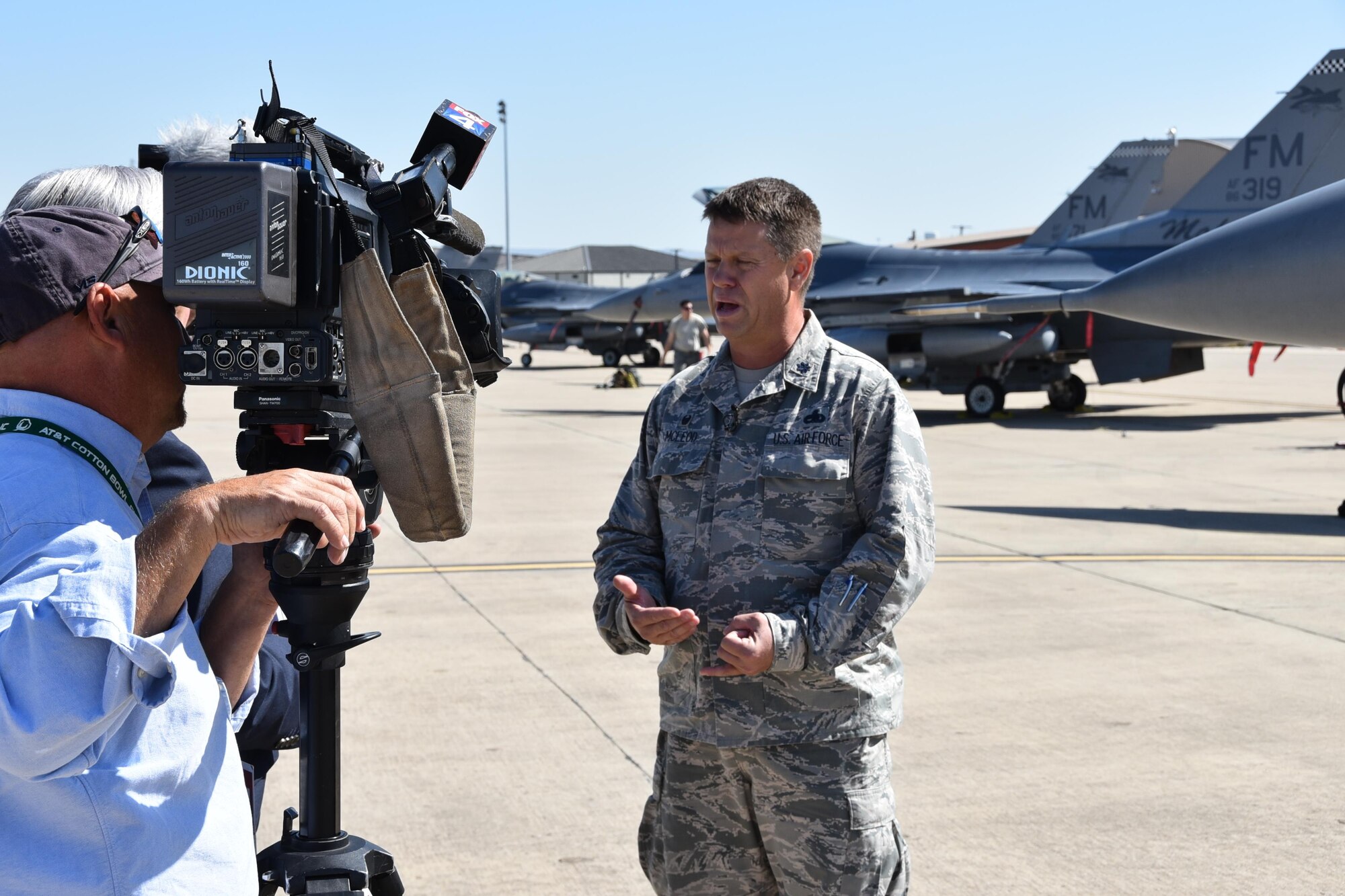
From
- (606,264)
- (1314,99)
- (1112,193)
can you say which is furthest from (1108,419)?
(606,264)

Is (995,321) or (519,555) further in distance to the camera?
(995,321)

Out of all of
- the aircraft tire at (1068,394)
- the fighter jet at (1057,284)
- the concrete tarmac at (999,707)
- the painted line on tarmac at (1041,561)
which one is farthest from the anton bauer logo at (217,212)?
the aircraft tire at (1068,394)

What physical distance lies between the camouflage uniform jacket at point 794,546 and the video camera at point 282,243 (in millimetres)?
765

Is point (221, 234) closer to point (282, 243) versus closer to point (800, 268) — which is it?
point (282, 243)

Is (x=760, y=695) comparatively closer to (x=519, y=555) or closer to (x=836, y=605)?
(x=836, y=605)

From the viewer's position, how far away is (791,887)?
2.46 metres

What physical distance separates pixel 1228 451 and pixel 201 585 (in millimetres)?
14563

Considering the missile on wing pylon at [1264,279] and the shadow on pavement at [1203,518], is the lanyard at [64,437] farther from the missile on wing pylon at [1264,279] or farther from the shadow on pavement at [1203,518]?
the shadow on pavement at [1203,518]

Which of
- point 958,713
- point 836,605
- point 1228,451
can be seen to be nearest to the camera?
point 836,605

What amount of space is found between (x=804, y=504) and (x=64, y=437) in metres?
1.41

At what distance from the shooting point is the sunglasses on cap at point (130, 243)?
1622 mm

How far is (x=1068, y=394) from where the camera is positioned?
20.5m

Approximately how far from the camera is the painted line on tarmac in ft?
26.9

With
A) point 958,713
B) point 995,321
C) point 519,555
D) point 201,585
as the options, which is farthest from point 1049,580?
point 995,321
